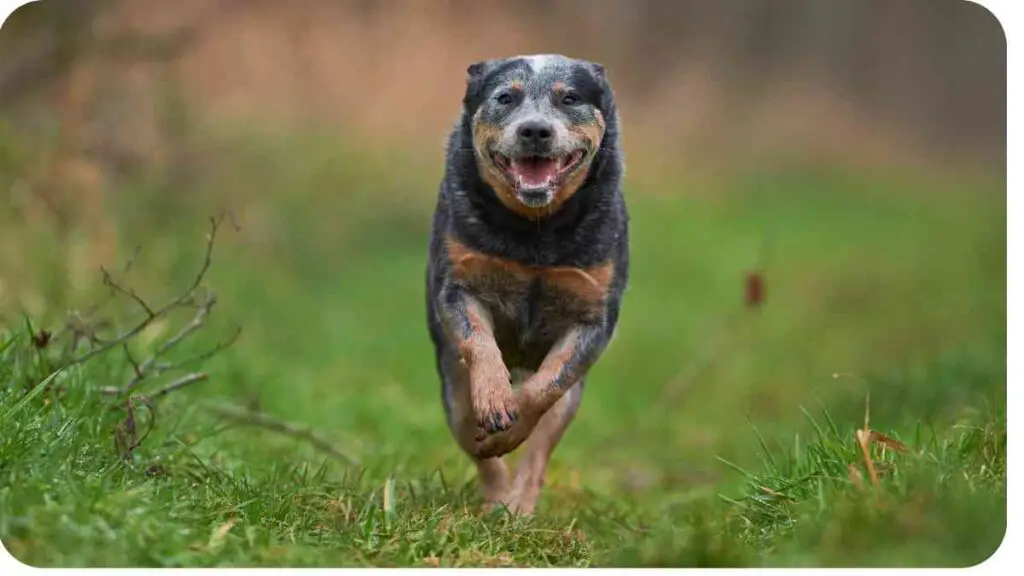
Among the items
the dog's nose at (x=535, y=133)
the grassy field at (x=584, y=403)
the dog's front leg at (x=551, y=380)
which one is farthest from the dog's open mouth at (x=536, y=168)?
the grassy field at (x=584, y=403)

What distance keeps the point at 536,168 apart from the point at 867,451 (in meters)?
1.70

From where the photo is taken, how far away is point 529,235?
17.4 ft

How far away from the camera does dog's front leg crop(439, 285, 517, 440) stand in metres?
4.94

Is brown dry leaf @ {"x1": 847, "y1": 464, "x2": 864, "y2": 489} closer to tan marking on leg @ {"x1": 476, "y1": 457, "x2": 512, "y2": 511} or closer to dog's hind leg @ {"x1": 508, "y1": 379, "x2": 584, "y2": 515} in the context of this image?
dog's hind leg @ {"x1": 508, "y1": 379, "x2": 584, "y2": 515}

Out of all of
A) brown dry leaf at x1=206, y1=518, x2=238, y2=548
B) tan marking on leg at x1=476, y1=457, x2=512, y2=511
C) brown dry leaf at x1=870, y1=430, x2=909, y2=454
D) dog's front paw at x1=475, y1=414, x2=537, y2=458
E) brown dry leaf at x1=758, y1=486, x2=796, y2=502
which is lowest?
tan marking on leg at x1=476, y1=457, x2=512, y2=511

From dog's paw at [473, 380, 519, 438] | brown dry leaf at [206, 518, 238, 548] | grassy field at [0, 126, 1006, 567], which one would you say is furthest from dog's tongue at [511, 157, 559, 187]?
brown dry leaf at [206, 518, 238, 548]

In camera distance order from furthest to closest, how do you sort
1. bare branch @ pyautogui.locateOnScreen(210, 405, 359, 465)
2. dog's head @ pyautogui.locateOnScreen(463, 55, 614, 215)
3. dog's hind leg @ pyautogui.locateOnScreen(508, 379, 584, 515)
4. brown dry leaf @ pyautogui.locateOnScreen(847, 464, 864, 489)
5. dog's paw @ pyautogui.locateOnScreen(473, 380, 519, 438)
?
bare branch @ pyautogui.locateOnScreen(210, 405, 359, 465)
dog's hind leg @ pyautogui.locateOnScreen(508, 379, 584, 515)
dog's head @ pyautogui.locateOnScreen(463, 55, 614, 215)
dog's paw @ pyautogui.locateOnScreen(473, 380, 519, 438)
brown dry leaf @ pyautogui.locateOnScreen(847, 464, 864, 489)

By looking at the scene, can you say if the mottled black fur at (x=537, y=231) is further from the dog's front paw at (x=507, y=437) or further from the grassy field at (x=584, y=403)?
the grassy field at (x=584, y=403)

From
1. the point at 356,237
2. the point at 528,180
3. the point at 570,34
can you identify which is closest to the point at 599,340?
the point at 528,180

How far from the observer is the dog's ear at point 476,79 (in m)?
5.46

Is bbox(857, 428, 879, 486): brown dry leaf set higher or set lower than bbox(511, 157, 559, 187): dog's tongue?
lower

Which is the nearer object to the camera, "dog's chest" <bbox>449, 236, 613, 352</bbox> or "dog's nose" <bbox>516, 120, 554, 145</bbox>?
"dog's nose" <bbox>516, 120, 554, 145</bbox>

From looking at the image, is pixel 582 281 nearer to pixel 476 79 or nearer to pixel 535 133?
pixel 535 133

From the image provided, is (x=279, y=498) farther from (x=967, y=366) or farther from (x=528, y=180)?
(x=967, y=366)
